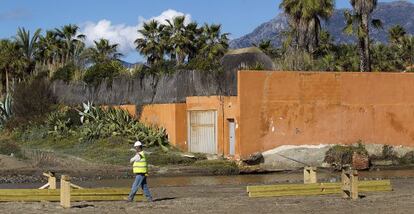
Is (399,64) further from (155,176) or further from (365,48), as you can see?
(155,176)

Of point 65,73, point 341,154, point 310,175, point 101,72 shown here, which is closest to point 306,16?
point 101,72

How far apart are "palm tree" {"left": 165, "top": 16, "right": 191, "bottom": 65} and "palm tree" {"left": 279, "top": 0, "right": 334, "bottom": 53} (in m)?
15.1

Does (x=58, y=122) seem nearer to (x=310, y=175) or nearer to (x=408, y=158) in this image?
(x=408, y=158)

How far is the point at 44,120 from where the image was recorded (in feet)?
148

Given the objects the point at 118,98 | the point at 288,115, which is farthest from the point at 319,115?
the point at 118,98

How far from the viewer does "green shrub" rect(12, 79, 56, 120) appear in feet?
156

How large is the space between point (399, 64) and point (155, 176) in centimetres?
3920

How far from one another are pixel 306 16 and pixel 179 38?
17.5m

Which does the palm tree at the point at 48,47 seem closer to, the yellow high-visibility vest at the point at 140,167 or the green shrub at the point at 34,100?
the green shrub at the point at 34,100

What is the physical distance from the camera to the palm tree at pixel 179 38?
63394mm

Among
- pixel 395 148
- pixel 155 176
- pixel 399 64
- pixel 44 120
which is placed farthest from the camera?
pixel 399 64

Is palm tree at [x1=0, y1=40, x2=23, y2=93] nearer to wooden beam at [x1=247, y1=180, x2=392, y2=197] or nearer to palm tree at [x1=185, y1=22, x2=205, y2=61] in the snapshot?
palm tree at [x1=185, y1=22, x2=205, y2=61]

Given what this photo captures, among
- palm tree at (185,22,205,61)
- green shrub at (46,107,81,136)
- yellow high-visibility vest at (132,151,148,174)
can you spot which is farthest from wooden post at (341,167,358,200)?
palm tree at (185,22,205,61)

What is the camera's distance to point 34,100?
47719 millimetres
